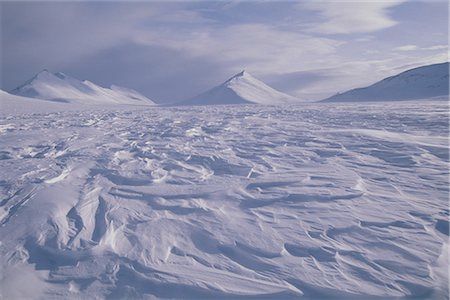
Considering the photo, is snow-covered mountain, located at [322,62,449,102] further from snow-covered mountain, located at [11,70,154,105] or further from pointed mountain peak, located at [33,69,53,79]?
pointed mountain peak, located at [33,69,53,79]

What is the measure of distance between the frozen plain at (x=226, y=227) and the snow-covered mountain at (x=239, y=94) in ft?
205

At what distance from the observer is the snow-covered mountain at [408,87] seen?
60625mm

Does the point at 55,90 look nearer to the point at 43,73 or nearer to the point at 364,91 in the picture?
the point at 43,73

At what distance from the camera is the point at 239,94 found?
8050cm

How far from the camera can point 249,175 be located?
590cm

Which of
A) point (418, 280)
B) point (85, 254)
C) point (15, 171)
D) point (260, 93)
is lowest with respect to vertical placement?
point (418, 280)

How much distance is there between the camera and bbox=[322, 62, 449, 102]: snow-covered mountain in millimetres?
60625

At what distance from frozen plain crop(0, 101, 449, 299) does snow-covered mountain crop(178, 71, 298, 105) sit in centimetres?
6261

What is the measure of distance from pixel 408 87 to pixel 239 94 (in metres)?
37.0

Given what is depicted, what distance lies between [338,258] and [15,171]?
5998 millimetres

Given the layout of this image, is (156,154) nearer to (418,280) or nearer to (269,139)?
(269,139)

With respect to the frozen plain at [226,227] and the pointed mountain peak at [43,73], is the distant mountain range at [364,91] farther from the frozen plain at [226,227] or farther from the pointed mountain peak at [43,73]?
the frozen plain at [226,227]

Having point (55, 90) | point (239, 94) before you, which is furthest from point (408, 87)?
point (55, 90)

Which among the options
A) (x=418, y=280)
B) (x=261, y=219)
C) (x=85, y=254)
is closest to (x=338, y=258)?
(x=418, y=280)
